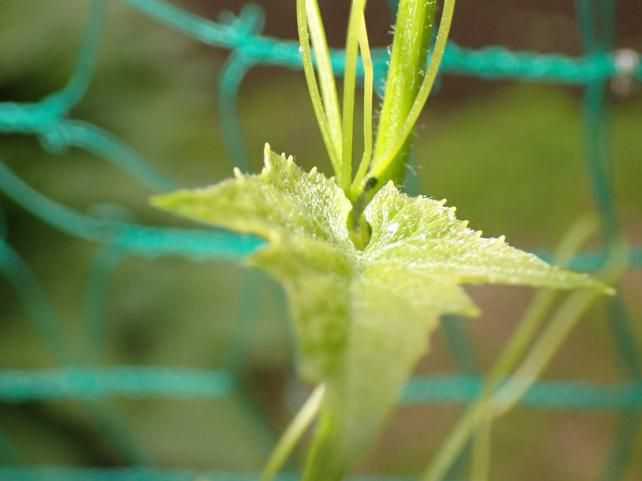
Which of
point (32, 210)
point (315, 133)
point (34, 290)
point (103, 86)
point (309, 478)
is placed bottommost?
point (309, 478)

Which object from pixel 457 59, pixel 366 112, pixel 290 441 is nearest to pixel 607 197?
pixel 457 59

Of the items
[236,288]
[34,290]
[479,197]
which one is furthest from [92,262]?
[479,197]

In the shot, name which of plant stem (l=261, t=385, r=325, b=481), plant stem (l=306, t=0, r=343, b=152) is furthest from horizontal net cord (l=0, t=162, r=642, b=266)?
plant stem (l=306, t=0, r=343, b=152)

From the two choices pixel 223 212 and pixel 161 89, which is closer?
pixel 223 212

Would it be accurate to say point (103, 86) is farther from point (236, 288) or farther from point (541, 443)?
point (541, 443)

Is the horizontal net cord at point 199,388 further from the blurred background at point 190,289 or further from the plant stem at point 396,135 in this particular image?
the plant stem at point 396,135

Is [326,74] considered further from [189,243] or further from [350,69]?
[189,243]

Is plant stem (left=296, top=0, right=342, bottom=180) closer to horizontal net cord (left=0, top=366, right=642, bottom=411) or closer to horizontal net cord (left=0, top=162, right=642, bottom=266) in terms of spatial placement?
horizontal net cord (left=0, top=162, right=642, bottom=266)
